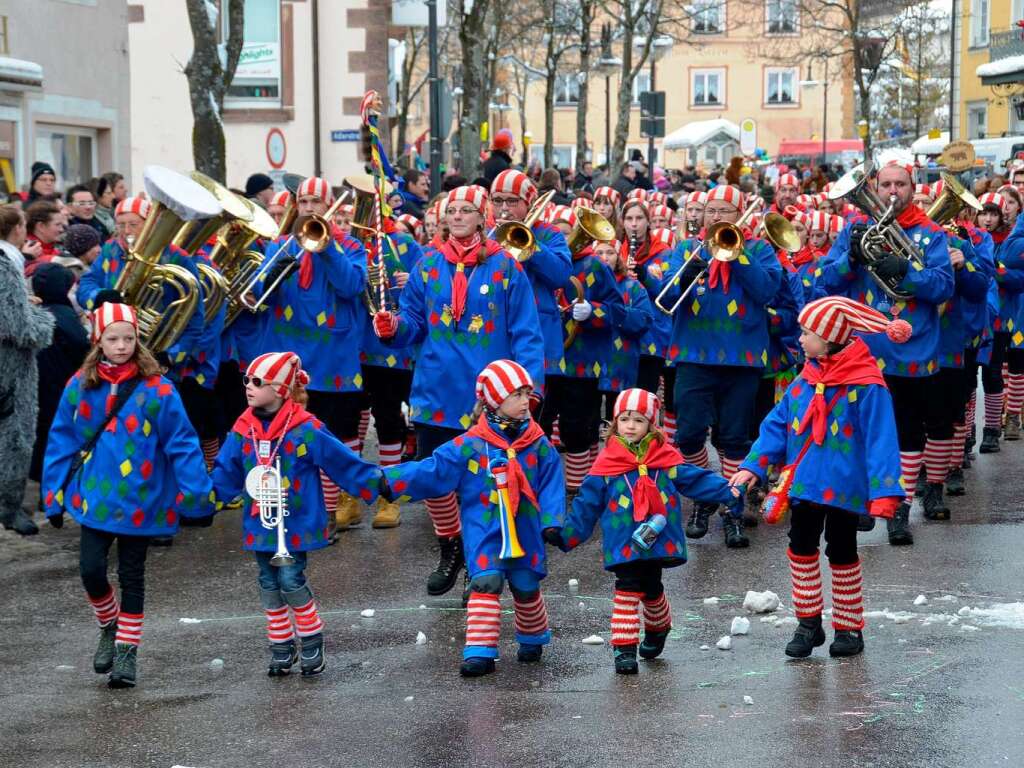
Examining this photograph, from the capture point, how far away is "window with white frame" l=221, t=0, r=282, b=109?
2930 cm

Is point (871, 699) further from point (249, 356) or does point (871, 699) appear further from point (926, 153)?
point (926, 153)

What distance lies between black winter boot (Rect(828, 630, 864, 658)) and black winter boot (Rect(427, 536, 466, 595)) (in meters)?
1.89

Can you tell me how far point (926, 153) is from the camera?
1193 inches

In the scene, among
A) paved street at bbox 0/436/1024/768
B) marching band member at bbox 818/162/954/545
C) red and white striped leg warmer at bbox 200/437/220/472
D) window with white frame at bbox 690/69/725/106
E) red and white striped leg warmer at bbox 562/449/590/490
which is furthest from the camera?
window with white frame at bbox 690/69/725/106

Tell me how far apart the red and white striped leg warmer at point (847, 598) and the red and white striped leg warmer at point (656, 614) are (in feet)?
2.27

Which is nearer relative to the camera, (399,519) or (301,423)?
(301,423)

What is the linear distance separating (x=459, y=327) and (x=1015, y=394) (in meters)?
6.02

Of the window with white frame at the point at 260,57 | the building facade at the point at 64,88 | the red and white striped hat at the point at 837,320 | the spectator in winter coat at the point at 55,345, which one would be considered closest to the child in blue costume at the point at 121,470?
the red and white striped hat at the point at 837,320

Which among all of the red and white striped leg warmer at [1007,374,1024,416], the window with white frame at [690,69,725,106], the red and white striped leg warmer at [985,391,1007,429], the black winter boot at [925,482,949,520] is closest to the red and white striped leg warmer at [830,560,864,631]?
the black winter boot at [925,482,949,520]

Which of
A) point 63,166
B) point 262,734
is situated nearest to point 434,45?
point 63,166

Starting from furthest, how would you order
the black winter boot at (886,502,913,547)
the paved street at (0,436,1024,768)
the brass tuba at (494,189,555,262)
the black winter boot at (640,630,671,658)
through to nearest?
the black winter boot at (886,502,913,547) → the brass tuba at (494,189,555,262) → the black winter boot at (640,630,671,658) → the paved street at (0,436,1024,768)

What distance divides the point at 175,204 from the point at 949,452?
460 cm

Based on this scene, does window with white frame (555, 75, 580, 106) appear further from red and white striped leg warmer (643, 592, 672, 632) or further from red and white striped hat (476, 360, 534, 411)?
red and white striped leg warmer (643, 592, 672, 632)

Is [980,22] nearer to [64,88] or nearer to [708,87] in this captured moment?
[708,87]
